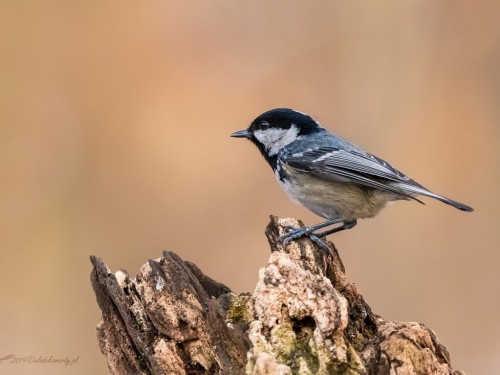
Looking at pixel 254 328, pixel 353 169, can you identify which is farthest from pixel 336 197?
pixel 254 328

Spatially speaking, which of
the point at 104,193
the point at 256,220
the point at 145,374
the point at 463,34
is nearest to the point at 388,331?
the point at 145,374

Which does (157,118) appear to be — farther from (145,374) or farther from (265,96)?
(145,374)

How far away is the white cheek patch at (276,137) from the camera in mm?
5164

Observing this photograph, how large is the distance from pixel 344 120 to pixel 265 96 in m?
0.89

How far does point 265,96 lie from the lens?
7.45m

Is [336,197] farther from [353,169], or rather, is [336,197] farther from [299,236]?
[299,236]

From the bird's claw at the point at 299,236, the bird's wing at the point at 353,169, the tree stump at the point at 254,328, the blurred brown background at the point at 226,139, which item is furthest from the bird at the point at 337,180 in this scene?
the blurred brown background at the point at 226,139

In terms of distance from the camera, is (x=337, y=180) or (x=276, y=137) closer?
(x=337, y=180)

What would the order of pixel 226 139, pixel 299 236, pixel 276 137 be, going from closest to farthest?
1. pixel 299 236
2. pixel 276 137
3. pixel 226 139

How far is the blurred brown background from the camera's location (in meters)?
6.71

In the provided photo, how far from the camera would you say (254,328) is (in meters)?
3.05

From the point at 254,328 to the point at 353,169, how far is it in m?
1.95

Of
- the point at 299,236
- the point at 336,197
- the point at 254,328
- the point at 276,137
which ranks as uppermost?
the point at 276,137

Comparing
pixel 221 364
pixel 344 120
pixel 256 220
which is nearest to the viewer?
pixel 221 364
